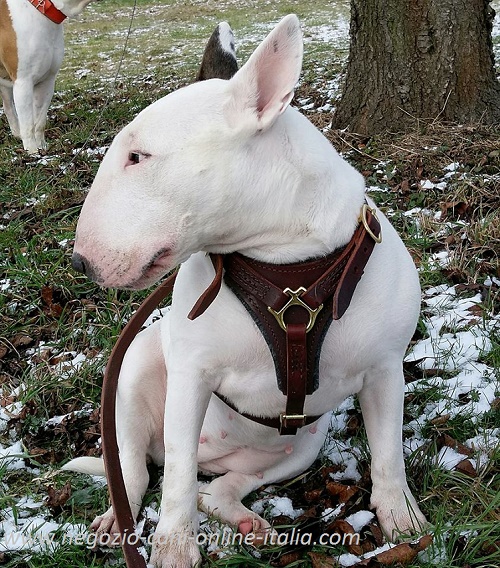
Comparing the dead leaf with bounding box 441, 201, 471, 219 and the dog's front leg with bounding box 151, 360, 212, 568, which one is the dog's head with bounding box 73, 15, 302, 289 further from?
the dead leaf with bounding box 441, 201, 471, 219

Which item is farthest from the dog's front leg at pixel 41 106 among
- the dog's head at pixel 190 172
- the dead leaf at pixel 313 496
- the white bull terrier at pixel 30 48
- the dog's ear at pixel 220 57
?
the dog's head at pixel 190 172

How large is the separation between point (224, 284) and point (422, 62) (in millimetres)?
3561

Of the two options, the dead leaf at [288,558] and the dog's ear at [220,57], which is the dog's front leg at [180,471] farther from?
the dog's ear at [220,57]

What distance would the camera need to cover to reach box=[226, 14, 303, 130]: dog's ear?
1.74 meters

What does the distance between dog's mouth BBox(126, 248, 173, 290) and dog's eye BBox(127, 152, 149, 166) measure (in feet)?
0.78

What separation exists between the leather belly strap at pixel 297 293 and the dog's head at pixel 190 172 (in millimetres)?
170

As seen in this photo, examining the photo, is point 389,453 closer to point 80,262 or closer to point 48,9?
point 80,262

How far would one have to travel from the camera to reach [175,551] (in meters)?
2.14

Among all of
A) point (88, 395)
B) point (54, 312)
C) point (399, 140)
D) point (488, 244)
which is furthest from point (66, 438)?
point (399, 140)

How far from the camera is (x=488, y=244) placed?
375 cm

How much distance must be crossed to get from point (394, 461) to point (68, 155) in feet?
15.8

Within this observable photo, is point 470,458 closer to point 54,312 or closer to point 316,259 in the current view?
point 316,259

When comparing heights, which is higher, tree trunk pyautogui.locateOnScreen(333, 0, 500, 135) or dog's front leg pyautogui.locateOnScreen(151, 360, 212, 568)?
tree trunk pyautogui.locateOnScreen(333, 0, 500, 135)

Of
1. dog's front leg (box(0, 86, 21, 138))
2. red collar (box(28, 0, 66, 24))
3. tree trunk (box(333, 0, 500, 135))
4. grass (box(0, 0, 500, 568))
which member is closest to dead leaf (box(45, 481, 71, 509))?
grass (box(0, 0, 500, 568))
